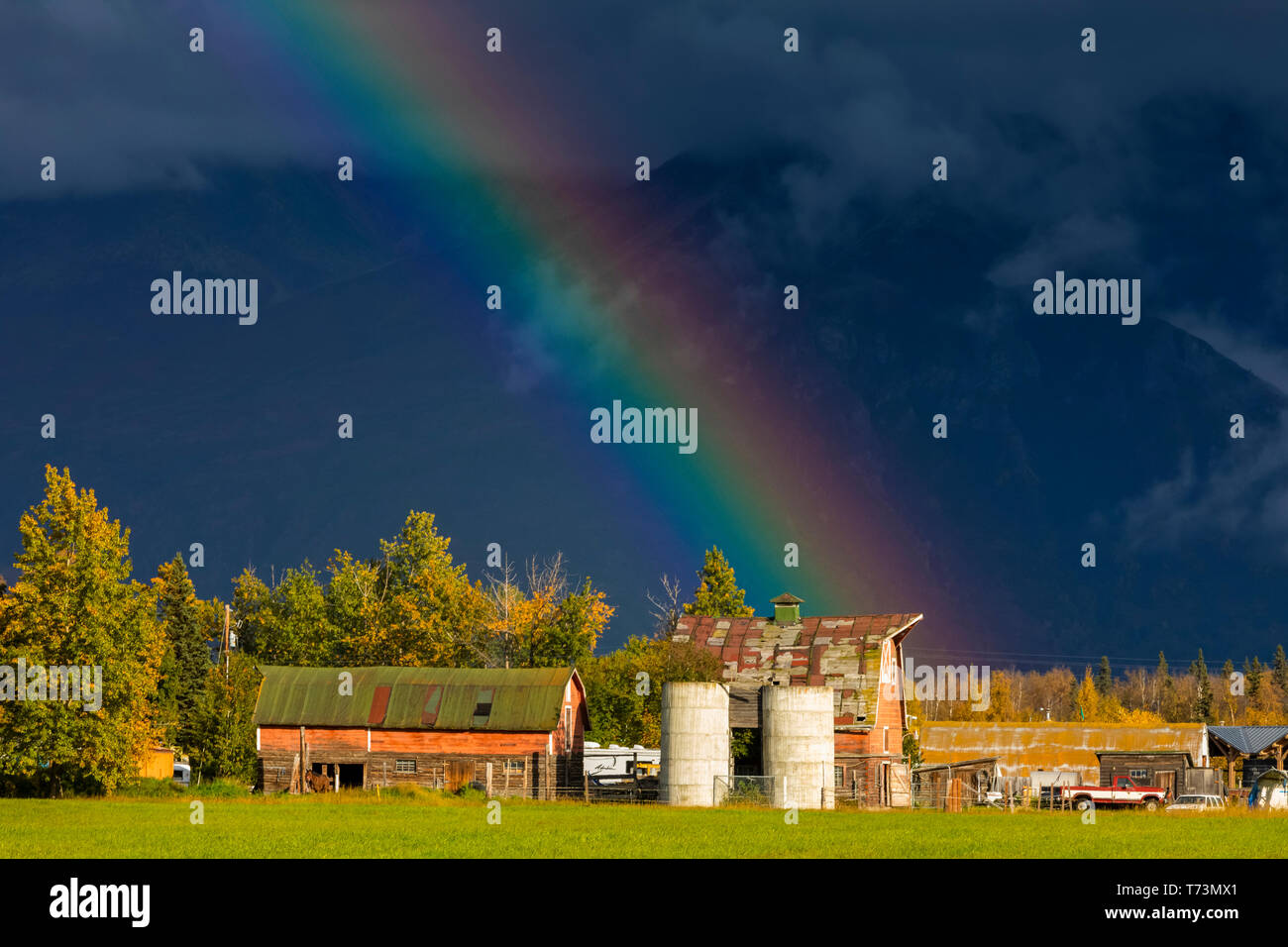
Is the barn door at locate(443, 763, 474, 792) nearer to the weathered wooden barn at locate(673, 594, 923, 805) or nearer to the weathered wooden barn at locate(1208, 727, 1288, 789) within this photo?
the weathered wooden barn at locate(673, 594, 923, 805)

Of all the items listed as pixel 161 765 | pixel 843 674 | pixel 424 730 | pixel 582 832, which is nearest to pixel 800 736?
pixel 843 674

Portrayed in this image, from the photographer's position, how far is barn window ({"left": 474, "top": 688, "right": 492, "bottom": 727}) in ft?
234

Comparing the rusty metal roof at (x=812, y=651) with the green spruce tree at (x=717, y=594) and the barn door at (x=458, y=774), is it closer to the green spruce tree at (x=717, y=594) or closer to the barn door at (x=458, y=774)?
the barn door at (x=458, y=774)

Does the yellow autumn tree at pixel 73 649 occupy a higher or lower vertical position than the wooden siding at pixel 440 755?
higher

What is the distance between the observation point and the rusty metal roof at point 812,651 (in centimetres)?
7088

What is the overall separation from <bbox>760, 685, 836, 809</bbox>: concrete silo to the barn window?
13679 millimetres

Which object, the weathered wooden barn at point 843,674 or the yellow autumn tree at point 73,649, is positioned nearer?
the yellow autumn tree at point 73,649

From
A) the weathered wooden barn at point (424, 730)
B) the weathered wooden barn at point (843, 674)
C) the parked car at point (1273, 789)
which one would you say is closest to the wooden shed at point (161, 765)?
the weathered wooden barn at point (424, 730)
